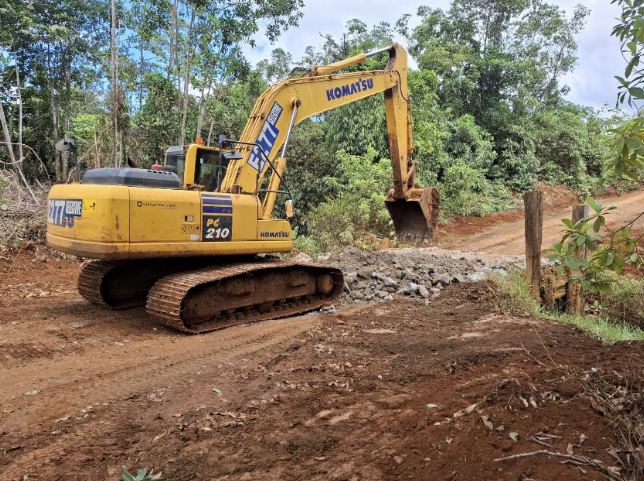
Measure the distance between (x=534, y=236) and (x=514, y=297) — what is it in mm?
1027

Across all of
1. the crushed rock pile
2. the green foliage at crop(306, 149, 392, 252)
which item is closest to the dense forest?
the green foliage at crop(306, 149, 392, 252)

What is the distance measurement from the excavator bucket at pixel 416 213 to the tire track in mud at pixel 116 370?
4.69 meters

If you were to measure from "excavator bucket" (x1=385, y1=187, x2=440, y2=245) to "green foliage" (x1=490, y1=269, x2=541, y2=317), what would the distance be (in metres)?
2.65

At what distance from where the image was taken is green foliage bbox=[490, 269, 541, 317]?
20.5ft

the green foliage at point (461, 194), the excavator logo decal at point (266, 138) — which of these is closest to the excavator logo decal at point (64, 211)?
the excavator logo decal at point (266, 138)

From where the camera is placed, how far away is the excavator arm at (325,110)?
21.6ft

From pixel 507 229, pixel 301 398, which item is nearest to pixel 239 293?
pixel 301 398

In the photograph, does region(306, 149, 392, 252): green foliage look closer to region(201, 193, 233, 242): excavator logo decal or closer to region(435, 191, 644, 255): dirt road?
region(435, 191, 644, 255): dirt road

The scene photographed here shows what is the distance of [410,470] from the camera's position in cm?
226

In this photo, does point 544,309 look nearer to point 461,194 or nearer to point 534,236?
point 534,236

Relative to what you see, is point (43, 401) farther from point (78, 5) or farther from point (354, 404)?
point (78, 5)

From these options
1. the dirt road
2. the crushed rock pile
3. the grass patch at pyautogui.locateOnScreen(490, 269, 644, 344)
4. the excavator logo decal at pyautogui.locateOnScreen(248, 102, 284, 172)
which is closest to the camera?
the grass patch at pyautogui.locateOnScreen(490, 269, 644, 344)

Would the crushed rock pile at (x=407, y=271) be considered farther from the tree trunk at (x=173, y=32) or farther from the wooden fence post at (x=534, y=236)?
the tree trunk at (x=173, y=32)

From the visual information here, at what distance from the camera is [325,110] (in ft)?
25.4
